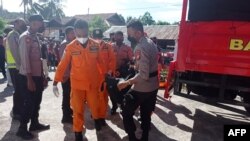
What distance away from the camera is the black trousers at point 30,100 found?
489 centimetres

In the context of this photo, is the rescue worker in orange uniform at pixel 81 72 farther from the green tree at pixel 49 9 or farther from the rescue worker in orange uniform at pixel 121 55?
the green tree at pixel 49 9

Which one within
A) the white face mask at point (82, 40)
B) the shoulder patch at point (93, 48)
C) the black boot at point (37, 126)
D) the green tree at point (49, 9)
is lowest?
the black boot at point (37, 126)

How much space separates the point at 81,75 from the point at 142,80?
3.02ft

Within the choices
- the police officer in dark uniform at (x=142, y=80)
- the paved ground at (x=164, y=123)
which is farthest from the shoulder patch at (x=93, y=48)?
the paved ground at (x=164, y=123)

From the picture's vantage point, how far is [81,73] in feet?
14.8

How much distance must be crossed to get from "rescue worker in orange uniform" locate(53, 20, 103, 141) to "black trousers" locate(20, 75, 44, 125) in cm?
65

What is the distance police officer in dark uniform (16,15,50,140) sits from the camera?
479 centimetres

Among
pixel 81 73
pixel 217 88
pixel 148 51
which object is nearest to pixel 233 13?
pixel 217 88

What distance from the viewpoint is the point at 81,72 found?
452 centimetres

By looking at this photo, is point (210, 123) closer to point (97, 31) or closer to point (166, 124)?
point (166, 124)

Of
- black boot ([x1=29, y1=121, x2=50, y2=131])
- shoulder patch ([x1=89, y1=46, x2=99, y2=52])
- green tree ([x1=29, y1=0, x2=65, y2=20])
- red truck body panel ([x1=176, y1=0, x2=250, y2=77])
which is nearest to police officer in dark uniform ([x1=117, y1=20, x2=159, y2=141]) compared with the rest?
shoulder patch ([x1=89, y1=46, x2=99, y2=52])

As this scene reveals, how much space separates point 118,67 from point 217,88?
6.83 feet

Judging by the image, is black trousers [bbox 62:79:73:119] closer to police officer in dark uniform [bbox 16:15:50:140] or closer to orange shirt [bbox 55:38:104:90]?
police officer in dark uniform [bbox 16:15:50:140]

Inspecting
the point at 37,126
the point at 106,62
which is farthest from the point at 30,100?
the point at 106,62
